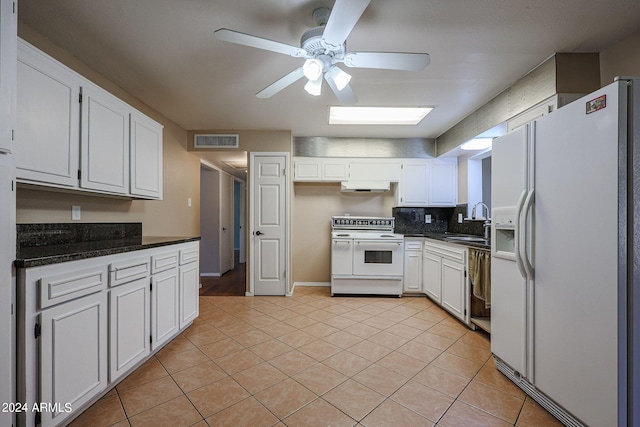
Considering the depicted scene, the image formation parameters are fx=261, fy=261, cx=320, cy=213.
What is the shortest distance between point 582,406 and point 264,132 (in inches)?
152

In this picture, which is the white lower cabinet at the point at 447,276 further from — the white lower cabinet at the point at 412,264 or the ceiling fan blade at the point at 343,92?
the ceiling fan blade at the point at 343,92

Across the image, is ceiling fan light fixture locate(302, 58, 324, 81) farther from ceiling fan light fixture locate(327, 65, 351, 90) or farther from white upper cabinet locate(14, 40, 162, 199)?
white upper cabinet locate(14, 40, 162, 199)

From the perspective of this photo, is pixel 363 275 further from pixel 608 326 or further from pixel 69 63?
pixel 69 63

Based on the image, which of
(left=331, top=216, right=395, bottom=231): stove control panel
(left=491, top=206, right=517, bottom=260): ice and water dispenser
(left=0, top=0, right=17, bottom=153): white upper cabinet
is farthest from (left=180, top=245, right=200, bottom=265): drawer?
(left=491, top=206, right=517, bottom=260): ice and water dispenser

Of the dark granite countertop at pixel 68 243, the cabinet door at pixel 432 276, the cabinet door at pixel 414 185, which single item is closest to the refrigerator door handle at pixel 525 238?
the cabinet door at pixel 432 276

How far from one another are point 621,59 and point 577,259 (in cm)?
163

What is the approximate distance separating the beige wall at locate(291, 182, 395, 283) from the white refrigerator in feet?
8.17

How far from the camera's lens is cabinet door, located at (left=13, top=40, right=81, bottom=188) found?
1379 mm

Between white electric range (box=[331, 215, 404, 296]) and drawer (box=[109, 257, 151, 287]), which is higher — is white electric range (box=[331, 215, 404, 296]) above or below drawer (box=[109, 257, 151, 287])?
below

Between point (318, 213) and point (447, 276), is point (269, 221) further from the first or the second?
point (447, 276)

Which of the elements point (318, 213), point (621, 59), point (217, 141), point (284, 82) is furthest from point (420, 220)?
point (217, 141)

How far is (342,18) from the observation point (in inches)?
49.5

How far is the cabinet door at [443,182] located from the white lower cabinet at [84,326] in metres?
3.58

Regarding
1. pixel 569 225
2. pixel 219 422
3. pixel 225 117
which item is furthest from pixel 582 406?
pixel 225 117
